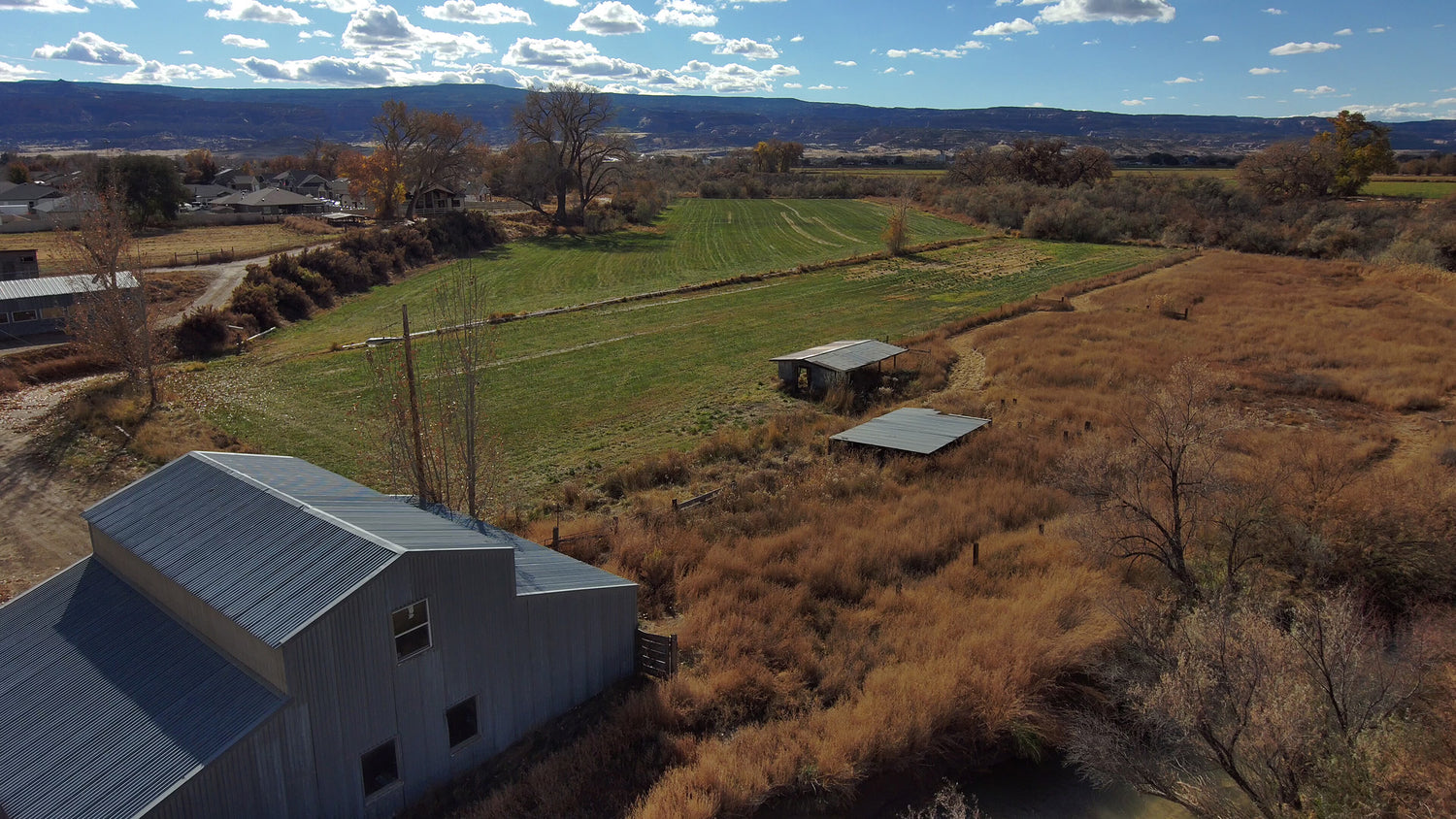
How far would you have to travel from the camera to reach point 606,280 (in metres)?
A: 56.5

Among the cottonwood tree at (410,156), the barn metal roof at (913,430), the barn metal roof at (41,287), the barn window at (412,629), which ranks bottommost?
the barn metal roof at (913,430)

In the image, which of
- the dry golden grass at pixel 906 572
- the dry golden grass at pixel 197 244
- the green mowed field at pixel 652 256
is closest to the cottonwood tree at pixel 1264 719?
the dry golden grass at pixel 906 572

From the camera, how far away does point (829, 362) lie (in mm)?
30969

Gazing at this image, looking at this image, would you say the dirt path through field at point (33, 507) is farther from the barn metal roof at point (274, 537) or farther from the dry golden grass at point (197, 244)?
the dry golden grass at point (197, 244)

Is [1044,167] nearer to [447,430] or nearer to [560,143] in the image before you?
[560,143]

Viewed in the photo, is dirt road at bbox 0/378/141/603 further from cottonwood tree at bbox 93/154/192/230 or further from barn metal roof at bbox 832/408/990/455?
cottonwood tree at bbox 93/154/192/230

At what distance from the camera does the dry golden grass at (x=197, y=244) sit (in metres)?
49.8

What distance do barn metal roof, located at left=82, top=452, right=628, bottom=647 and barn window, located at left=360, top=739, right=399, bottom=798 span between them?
2.42 meters

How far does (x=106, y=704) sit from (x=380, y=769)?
3517mm

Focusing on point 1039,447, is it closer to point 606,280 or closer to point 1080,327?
point 1080,327

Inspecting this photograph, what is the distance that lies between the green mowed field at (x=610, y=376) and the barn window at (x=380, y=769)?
11.0 metres

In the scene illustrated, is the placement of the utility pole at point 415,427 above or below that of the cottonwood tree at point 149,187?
below

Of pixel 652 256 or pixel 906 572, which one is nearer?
pixel 906 572

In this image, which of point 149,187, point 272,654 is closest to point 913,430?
point 272,654
